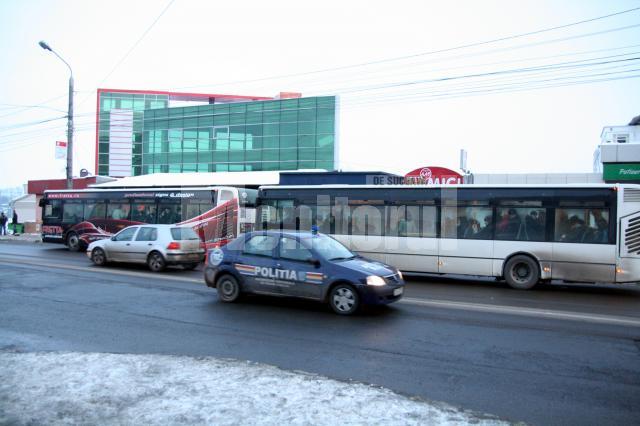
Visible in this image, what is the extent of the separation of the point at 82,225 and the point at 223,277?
659 inches

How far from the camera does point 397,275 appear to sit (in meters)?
9.70

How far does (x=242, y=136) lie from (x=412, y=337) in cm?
4526

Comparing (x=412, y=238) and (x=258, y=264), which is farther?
(x=412, y=238)

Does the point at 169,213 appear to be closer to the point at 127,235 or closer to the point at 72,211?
the point at 127,235

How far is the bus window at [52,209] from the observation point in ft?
82.8

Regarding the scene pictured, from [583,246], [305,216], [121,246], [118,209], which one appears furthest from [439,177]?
[118,209]


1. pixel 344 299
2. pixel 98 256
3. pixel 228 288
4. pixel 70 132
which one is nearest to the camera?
pixel 344 299

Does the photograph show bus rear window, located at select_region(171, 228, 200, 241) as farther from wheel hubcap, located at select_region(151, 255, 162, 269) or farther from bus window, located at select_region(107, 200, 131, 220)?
bus window, located at select_region(107, 200, 131, 220)

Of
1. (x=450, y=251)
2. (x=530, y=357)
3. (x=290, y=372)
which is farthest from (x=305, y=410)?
(x=450, y=251)

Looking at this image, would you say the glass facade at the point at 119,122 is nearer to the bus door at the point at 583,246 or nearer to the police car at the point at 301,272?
the police car at the point at 301,272

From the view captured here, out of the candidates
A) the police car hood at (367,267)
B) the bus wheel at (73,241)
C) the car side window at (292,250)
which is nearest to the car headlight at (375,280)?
the police car hood at (367,267)

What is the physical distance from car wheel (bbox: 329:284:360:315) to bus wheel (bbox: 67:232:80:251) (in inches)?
755

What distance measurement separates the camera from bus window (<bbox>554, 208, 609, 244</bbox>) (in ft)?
42.2

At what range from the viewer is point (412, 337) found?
305 inches
